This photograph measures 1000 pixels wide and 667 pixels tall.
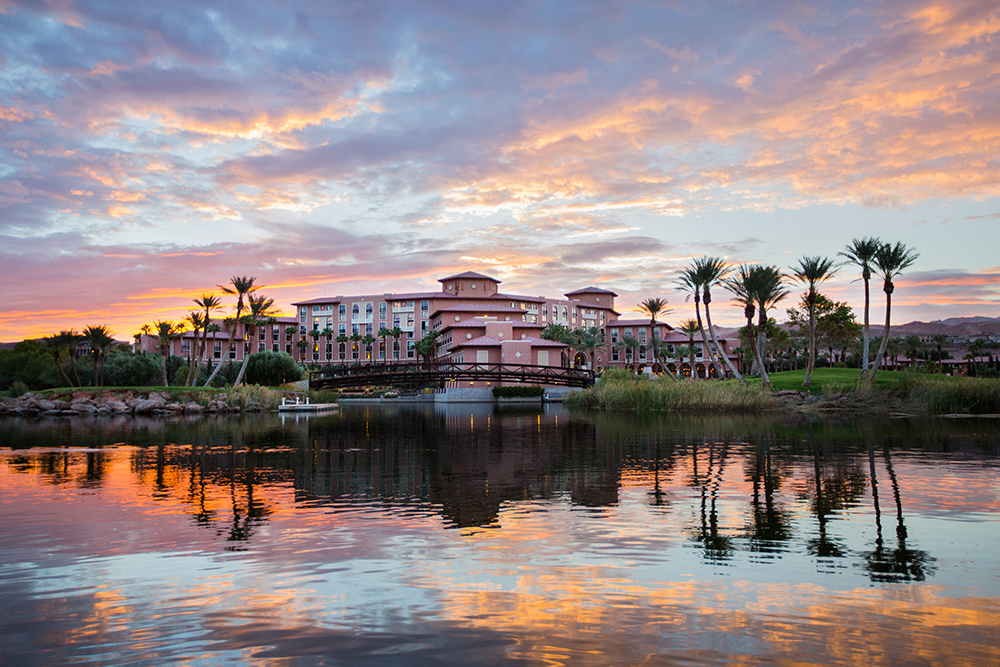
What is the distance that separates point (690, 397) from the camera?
113ft

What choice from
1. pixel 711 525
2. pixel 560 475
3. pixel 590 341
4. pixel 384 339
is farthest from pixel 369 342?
pixel 711 525

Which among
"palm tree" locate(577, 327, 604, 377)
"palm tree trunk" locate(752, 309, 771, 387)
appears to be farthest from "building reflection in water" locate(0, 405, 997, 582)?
"palm tree" locate(577, 327, 604, 377)

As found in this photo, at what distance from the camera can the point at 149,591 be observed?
18.6 feet

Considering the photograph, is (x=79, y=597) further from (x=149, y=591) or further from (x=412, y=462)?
(x=412, y=462)

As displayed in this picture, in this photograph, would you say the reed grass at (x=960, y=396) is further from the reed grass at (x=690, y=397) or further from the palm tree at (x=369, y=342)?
the palm tree at (x=369, y=342)

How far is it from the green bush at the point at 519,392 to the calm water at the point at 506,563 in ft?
156

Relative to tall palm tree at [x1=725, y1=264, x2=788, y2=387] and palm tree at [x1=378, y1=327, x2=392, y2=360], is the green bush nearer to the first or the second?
tall palm tree at [x1=725, y1=264, x2=788, y2=387]

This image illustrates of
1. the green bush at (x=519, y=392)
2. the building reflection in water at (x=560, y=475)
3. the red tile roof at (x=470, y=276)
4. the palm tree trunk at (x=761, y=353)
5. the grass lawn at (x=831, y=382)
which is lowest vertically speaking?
the green bush at (x=519, y=392)

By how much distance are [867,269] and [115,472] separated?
42665 mm

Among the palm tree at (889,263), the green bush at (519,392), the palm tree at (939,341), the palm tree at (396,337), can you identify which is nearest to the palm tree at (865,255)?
the palm tree at (889,263)

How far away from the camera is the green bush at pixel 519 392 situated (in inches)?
2425

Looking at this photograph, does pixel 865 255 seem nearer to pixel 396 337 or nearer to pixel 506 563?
pixel 506 563

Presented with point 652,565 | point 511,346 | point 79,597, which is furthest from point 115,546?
point 511,346

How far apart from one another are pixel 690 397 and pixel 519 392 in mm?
28880
